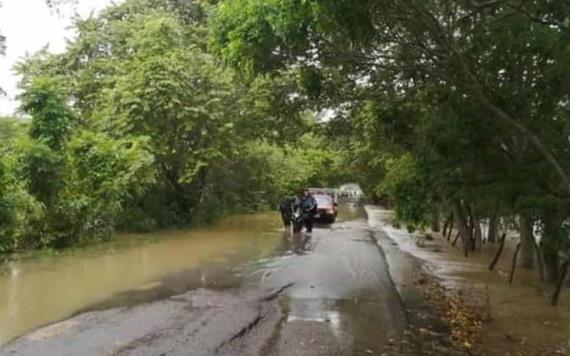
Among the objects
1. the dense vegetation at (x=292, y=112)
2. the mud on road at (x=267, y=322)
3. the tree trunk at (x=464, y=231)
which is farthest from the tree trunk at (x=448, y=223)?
the mud on road at (x=267, y=322)

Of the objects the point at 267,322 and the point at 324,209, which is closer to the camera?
the point at 267,322

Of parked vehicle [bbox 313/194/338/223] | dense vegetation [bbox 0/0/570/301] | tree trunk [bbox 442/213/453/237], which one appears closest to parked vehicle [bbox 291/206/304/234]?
dense vegetation [bbox 0/0/570/301]

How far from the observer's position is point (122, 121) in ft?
78.9

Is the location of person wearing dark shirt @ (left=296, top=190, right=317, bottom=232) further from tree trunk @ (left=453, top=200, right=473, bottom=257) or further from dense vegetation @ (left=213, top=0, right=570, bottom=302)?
dense vegetation @ (left=213, top=0, right=570, bottom=302)

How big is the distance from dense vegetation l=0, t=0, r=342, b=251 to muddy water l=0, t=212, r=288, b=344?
1.49 m

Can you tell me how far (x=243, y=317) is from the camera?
9.84m

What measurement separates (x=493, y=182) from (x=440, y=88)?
2.13 meters

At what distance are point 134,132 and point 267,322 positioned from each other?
54.3 feet

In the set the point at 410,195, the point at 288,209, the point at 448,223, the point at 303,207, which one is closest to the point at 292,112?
the point at 410,195

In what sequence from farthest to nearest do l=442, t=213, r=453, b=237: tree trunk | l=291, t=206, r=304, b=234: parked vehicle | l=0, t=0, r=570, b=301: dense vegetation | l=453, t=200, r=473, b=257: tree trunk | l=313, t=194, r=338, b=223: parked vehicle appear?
l=313, t=194, r=338, b=223: parked vehicle, l=291, t=206, r=304, b=234: parked vehicle, l=442, t=213, r=453, b=237: tree trunk, l=453, t=200, r=473, b=257: tree trunk, l=0, t=0, r=570, b=301: dense vegetation

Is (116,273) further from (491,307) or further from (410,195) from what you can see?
(410,195)

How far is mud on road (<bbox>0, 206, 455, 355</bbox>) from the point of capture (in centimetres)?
807

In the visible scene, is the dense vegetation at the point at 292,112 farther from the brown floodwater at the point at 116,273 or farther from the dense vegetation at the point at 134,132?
the brown floodwater at the point at 116,273

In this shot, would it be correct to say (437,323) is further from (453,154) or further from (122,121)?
(122,121)
